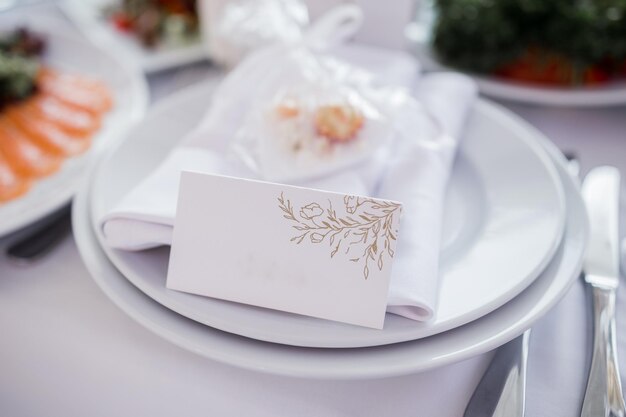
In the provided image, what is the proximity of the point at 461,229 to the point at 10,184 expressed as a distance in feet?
1.99

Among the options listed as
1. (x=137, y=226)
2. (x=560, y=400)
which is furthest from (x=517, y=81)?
(x=137, y=226)

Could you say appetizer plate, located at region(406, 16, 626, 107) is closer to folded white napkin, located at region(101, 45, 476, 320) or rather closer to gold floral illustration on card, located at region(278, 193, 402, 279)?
folded white napkin, located at region(101, 45, 476, 320)

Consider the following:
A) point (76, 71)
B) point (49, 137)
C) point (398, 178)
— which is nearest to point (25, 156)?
point (49, 137)

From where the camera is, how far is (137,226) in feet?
1.80

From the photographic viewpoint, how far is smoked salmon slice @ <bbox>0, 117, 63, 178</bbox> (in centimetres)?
81

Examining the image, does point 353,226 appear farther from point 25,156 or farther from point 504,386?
point 25,156

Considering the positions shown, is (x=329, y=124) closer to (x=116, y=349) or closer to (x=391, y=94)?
(x=391, y=94)

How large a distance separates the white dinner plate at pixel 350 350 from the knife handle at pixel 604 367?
3.1 inches

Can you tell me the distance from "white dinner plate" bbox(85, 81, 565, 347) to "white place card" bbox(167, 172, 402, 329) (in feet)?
0.05

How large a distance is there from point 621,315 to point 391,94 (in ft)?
1.31

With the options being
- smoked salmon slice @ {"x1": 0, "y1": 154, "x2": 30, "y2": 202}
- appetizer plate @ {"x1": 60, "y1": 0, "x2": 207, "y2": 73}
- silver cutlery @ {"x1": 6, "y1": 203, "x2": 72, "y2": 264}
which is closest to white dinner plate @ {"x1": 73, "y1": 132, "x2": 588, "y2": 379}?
silver cutlery @ {"x1": 6, "y1": 203, "x2": 72, "y2": 264}

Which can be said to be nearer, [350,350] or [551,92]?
[350,350]

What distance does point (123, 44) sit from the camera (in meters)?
1.17

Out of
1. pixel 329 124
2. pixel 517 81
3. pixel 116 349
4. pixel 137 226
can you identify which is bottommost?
pixel 116 349
